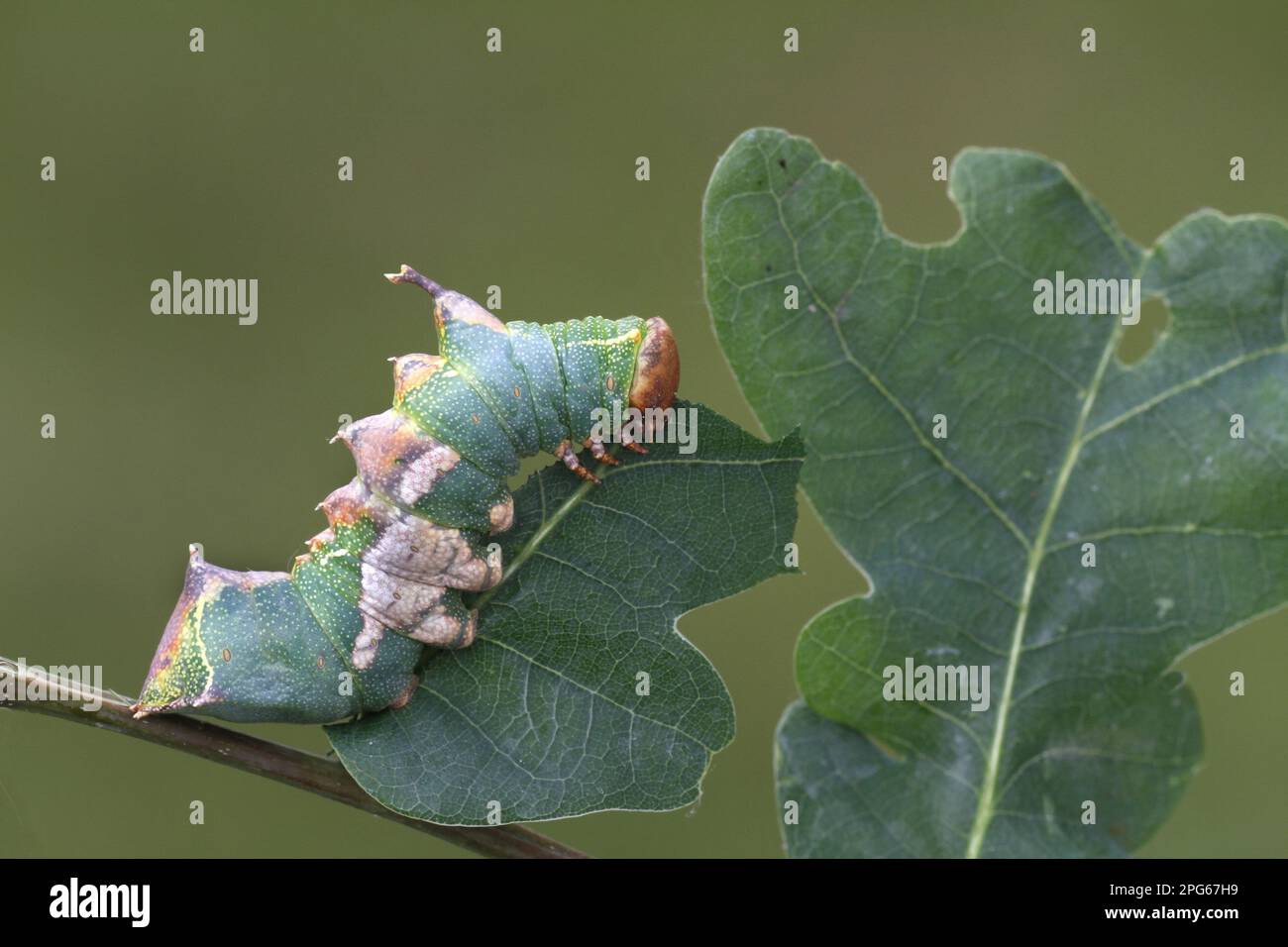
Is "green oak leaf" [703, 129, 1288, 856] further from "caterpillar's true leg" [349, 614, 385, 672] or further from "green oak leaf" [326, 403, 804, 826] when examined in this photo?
"caterpillar's true leg" [349, 614, 385, 672]

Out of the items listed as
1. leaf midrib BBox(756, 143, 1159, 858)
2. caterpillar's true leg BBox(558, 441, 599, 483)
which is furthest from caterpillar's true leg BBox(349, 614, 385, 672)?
leaf midrib BBox(756, 143, 1159, 858)

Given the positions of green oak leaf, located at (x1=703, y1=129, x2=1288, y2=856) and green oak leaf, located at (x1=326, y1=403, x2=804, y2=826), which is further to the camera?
green oak leaf, located at (x1=326, y1=403, x2=804, y2=826)

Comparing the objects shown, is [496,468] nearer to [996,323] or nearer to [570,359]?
[570,359]

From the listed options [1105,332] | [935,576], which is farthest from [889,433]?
[1105,332]

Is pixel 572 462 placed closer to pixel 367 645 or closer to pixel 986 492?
pixel 367 645

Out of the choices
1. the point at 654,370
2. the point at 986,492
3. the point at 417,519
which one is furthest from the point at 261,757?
the point at 986,492

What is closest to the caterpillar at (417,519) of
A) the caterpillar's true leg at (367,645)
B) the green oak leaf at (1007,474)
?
the caterpillar's true leg at (367,645)

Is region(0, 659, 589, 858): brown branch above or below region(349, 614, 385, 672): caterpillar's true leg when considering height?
below
